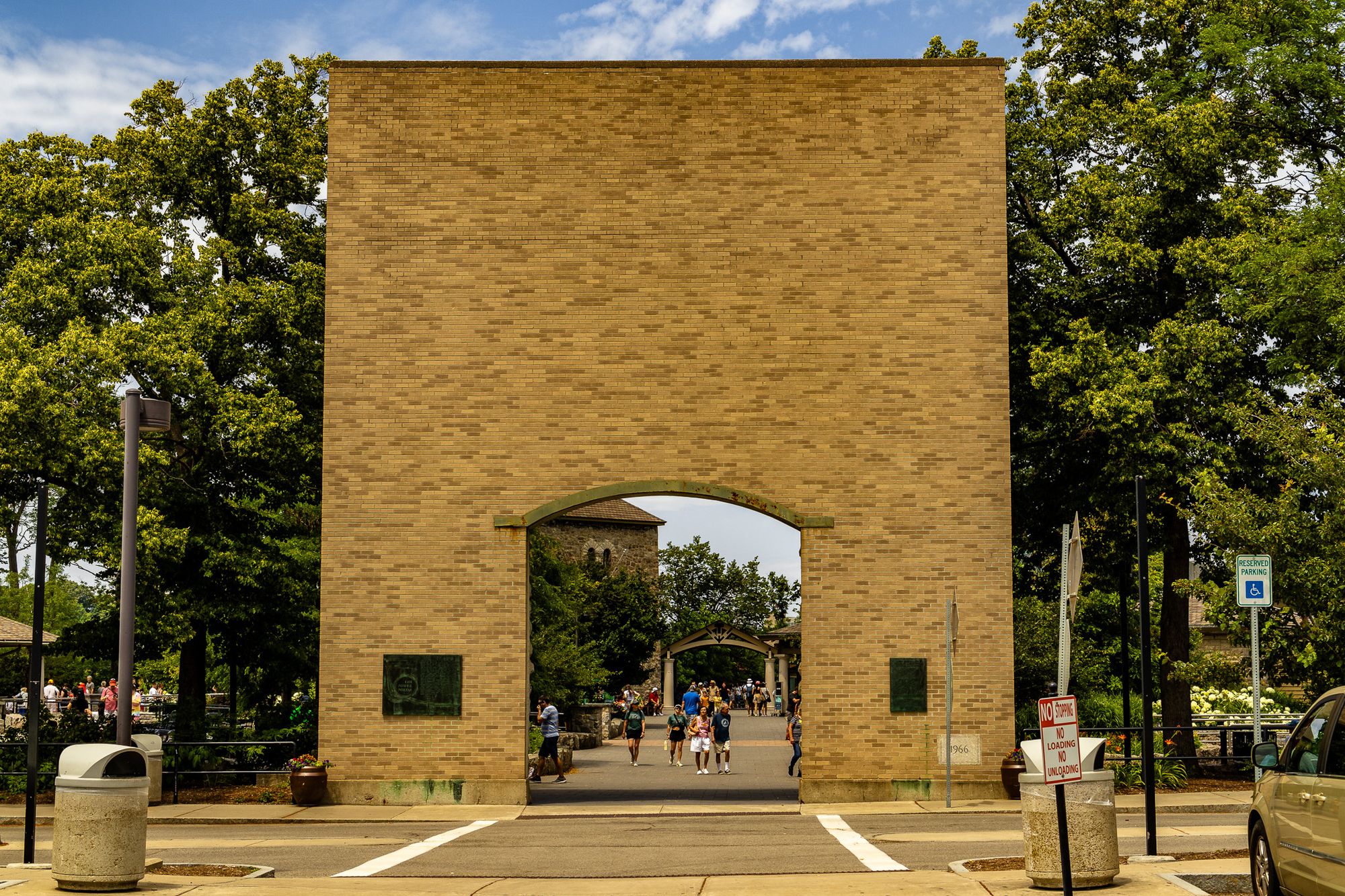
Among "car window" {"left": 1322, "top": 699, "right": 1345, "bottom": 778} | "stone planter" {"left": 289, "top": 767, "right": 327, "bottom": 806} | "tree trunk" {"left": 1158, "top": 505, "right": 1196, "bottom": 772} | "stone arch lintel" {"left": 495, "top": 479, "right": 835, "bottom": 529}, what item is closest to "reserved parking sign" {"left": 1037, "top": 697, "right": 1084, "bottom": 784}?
"car window" {"left": 1322, "top": 699, "right": 1345, "bottom": 778}

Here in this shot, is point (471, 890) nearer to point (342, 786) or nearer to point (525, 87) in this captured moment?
point (342, 786)

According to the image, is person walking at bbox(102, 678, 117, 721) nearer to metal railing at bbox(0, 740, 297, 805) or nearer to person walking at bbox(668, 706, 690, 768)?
metal railing at bbox(0, 740, 297, 805)

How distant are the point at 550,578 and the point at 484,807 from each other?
2038 cm

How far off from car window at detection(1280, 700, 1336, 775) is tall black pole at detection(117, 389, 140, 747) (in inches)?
485

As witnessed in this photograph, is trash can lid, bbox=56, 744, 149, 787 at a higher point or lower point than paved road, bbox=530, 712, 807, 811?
higher

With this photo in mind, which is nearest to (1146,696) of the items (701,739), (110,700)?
(701,739)

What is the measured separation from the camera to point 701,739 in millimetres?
30422

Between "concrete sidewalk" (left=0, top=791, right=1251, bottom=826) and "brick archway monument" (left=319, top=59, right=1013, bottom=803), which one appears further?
"brick archway monument" (left=319, top=59, right=1013, bottom=803)

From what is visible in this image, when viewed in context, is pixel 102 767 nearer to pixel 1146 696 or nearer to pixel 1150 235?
pixel 1146 696

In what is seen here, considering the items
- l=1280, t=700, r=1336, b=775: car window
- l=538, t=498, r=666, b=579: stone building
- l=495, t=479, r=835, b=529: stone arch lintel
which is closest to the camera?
l=1280, t=700, r=1336, b=775: car window

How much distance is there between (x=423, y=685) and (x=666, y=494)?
4.60m

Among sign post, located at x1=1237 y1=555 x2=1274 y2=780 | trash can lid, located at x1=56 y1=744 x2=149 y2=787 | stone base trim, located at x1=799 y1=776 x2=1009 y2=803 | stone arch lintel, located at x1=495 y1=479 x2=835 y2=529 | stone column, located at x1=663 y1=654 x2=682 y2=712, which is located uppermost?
stone arch lintel, located at x1=495 y1=479 x2=835 y2=529

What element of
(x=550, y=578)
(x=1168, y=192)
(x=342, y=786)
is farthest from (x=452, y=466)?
(x=550, y=578)

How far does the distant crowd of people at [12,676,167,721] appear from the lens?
113 feet
